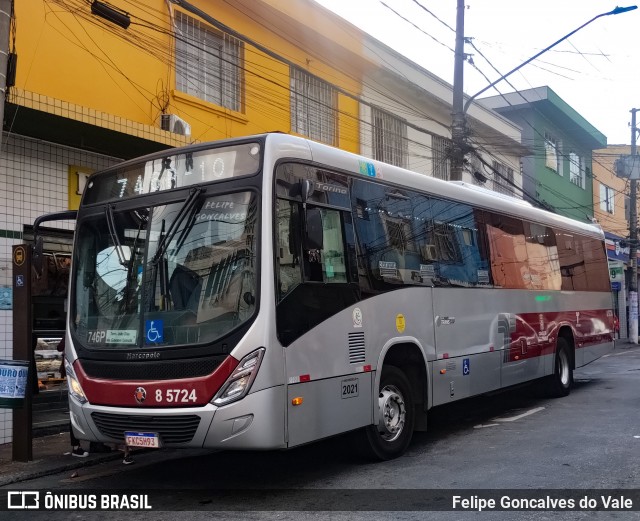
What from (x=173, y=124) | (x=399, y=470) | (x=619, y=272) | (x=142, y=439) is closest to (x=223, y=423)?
(x=142, y=439)

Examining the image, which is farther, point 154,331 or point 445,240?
point 445,240

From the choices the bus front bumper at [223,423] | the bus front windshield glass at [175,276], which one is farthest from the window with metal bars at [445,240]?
the bus front bumper at [223,423]

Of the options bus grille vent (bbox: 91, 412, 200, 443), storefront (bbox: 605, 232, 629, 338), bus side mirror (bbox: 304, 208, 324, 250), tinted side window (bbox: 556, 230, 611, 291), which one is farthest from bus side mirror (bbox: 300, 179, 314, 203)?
storefront (bbox: 605, 232, 629, 338)

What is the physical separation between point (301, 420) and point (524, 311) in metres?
5.79

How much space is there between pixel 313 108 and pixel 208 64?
3223mm

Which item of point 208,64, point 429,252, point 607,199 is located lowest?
point 429,252

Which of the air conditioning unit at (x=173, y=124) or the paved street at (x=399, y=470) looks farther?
the air conditioning unit at (x=173, y=124)

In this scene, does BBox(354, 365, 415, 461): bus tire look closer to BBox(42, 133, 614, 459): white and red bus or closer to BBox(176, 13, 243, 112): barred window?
BBox(42, 133, 614, 459): white and red bus

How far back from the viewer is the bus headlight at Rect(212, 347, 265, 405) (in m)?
5.84

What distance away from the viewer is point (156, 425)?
606 cm

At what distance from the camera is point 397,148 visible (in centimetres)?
1866

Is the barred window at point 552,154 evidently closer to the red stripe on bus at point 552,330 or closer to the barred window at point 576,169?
the barred window at point 576,169

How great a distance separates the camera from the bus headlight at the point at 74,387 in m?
6.65

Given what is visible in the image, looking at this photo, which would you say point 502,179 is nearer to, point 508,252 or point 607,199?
point 508,252
